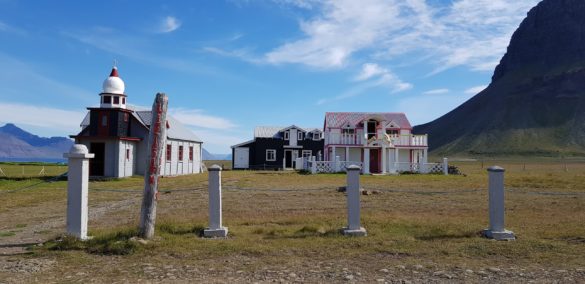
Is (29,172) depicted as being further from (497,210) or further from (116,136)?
(497,210)

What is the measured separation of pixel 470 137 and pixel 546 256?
552ft

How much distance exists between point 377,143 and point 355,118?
628 centimetres

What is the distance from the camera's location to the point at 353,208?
9.84 metres

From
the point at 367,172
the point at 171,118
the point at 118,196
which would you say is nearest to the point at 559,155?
the point at 367,172

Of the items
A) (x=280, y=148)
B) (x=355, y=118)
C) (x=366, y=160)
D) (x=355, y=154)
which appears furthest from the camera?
(x=280, y=148)

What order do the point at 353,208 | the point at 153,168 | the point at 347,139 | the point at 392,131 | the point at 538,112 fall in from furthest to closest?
the point at 538,112
the point at 392,131
the point at 347,139
the point at 353,208
the point at 153,168

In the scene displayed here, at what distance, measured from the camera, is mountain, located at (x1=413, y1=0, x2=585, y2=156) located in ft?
486

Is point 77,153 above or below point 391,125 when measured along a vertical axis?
below

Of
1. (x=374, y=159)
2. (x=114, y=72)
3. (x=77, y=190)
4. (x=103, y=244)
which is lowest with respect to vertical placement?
(x=103, y=244)

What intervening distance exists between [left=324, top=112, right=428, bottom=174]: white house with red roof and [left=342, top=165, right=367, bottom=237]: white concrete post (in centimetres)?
2877

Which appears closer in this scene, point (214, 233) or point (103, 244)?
point (103, 244)

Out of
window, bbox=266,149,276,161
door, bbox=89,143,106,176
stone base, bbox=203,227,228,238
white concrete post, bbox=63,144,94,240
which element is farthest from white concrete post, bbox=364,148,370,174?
white concrete post, bbox=63,144,94,240

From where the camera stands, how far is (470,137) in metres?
166

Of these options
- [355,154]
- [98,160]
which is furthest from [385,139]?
[98,160]
